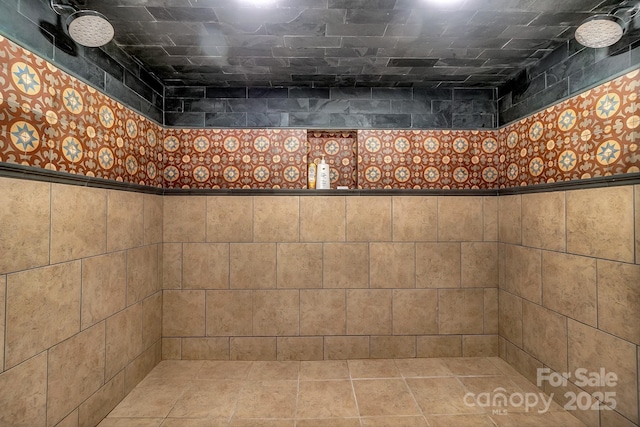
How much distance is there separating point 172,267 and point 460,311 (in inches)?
98.3

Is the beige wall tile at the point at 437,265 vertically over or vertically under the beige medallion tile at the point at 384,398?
over

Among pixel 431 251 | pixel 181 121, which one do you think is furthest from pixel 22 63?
pixel 431 251

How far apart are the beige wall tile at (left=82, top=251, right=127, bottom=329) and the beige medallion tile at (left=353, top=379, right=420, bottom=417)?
1.71 m

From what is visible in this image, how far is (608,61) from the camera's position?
1.83 m

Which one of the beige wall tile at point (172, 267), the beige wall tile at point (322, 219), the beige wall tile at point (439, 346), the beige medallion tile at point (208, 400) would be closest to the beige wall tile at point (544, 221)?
the beige wall tile at point (439, 346)

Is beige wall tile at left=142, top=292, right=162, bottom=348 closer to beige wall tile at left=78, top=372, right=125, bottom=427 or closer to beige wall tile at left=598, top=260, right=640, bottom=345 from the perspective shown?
beige wall tile at left=78, top=372, right=125, bottom=427

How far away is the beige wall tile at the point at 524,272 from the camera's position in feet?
7.75

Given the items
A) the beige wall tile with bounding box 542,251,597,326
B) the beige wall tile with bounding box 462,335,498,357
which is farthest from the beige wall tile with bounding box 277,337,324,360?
the beige wall tile with bounding box 542,251,597,326

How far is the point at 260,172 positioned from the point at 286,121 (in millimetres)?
497

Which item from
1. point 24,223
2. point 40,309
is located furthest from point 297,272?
point 24,223

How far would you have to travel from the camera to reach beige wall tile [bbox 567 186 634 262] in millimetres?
1720

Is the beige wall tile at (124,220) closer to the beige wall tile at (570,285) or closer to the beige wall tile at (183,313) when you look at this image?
the beige wall tile at (183,313)

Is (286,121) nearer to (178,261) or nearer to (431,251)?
(178,261)

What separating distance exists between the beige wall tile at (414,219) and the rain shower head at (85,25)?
2249 millimetres
